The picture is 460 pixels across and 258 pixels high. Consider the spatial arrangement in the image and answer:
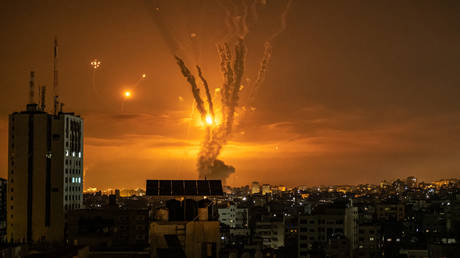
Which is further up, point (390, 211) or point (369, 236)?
point (390, 211)

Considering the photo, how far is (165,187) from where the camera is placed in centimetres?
2672

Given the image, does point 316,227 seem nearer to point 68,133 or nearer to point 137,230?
point 137,230

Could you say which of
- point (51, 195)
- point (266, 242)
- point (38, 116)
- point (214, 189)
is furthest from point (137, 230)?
point (214, 189)

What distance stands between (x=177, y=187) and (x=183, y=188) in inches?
9.9

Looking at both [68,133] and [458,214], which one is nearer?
[68,133]

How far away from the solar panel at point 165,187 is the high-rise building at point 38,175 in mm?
39461

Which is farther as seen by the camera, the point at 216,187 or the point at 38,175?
the point at 38,175

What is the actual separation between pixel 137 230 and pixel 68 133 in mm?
13237

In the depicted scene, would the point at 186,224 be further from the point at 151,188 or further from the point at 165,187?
the point at 151,188

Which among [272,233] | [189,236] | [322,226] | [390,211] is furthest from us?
[390,211]

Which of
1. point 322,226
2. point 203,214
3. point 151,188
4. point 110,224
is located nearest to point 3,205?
point 110,224

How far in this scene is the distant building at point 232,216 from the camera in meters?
116

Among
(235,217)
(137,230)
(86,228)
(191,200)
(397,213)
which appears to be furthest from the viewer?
(235,217)

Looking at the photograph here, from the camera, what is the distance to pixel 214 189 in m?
26.5
